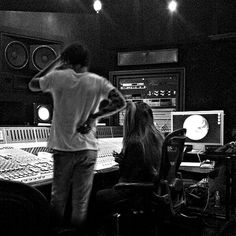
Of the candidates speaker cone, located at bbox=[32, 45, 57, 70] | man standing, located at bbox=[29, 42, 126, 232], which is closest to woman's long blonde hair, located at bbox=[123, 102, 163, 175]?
man standing, located at bbox=[29, 42, 126, 232]

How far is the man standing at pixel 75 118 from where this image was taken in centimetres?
154

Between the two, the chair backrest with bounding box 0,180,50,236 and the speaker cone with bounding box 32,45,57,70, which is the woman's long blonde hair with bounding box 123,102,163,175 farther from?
the chair backrest with bounding box 0,180,50,236

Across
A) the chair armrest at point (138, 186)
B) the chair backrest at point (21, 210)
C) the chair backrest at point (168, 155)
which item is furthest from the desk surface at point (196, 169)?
the chair backrest at point (21, 210)

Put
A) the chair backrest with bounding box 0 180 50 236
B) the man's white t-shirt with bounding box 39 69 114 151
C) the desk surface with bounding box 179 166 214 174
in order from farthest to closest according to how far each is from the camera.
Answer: the desk surface with bounding box 179 166 214 174 → the man's white t-shirt with bounding box 39 69 114 151 → the chair backrest with bounding box 0 180 50 236

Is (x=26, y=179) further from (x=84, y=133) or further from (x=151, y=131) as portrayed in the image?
(x=151, y=131)

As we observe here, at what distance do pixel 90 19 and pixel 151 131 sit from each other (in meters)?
2.51

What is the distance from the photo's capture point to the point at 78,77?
1.58 meters

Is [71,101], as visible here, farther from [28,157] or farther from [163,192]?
[163,192]

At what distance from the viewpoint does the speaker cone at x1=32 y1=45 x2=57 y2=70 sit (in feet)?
10.5

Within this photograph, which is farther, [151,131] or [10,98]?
[10,98]

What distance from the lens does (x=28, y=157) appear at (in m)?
2.20

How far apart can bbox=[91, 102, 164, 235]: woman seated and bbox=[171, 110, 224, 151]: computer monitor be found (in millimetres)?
1278

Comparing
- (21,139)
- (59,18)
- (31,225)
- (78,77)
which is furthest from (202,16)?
(31,225)

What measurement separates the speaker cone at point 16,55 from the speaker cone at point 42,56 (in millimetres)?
81
